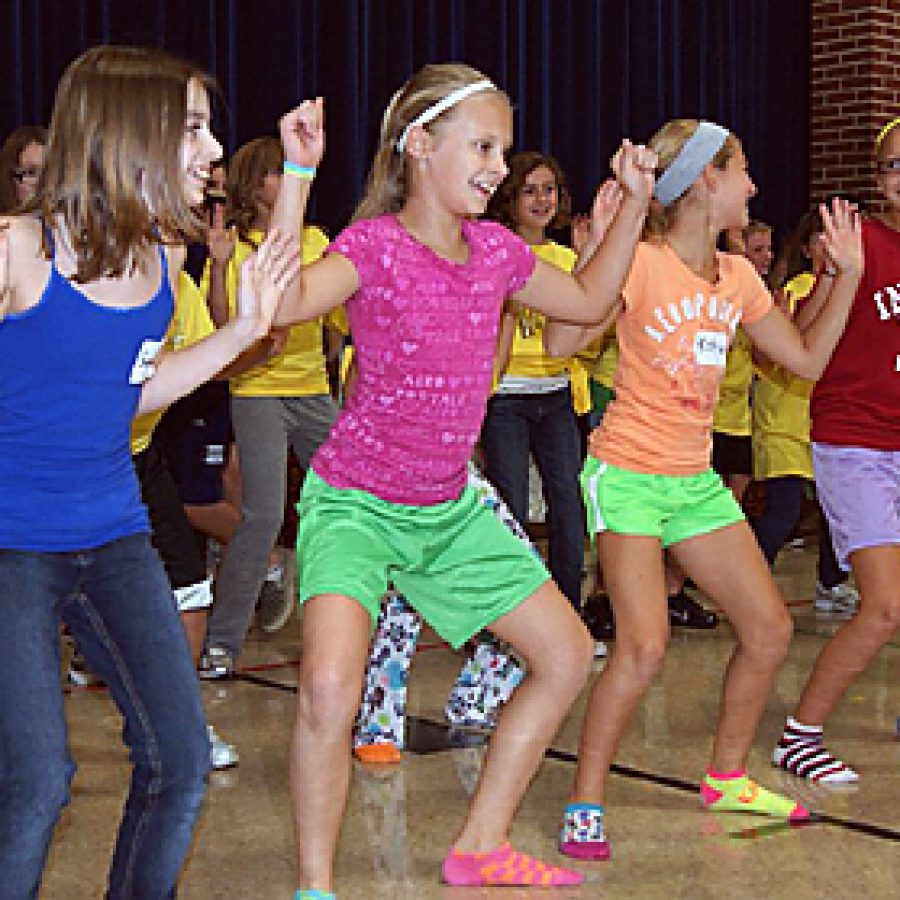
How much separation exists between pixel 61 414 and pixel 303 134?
66cm

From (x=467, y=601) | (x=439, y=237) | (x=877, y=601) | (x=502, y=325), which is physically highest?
(x=439, y=237)

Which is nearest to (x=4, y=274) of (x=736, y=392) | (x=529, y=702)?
(x=529, y=702)

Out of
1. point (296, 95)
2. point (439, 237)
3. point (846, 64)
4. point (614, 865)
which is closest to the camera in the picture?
point (439, 237)

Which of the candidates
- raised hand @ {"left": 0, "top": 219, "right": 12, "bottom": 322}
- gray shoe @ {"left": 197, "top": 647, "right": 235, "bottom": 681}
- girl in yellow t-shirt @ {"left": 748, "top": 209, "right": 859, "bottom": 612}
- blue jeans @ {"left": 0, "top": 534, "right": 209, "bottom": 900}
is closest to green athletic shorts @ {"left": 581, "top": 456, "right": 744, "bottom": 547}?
blue jeans @ {"left": 0, "top": 534, "right": 209, "bottom": 900}

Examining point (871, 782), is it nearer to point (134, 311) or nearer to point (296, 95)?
point (134, 311)

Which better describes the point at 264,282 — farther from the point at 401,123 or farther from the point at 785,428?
the point at 785,428

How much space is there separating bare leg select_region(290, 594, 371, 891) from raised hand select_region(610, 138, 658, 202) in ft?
3.26

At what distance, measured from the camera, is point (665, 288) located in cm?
352

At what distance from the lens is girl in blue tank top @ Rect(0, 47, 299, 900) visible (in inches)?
91.7

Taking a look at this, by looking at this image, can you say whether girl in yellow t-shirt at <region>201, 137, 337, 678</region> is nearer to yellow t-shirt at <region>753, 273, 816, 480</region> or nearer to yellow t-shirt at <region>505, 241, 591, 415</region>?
yellow t-shirt at <region>505, 241, 591, 415</region>

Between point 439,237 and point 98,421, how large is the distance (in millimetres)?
886

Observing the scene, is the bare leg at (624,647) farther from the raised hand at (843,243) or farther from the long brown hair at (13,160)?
the long brown hair at (13,160)

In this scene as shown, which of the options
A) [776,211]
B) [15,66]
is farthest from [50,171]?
[776,211]

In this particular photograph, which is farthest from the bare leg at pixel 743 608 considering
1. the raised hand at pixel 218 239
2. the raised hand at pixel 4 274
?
the raised hand at pixel 4 274
